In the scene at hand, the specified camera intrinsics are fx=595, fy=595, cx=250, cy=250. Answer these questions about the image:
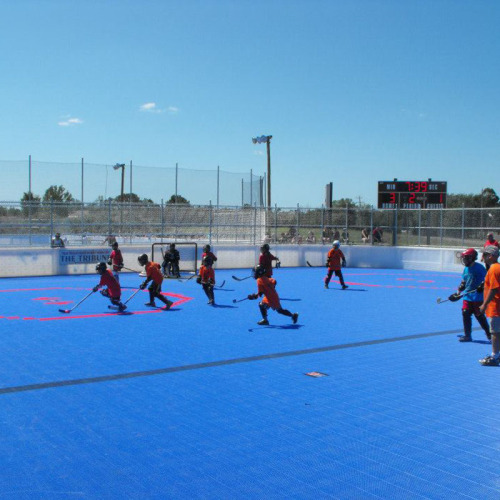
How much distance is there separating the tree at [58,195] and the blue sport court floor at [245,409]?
12.8m

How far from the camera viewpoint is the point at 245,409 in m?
6.61

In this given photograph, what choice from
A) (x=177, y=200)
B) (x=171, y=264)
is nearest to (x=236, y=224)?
(x=177, y=200)

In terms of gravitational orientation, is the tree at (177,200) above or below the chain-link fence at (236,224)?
above

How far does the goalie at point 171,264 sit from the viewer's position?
2241 centimetres

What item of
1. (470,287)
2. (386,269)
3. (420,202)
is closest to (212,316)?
(470,287)

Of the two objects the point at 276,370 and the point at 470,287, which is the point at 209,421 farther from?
the point at 470,287

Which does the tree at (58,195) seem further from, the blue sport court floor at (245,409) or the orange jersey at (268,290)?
the orange jersey at (268,290)

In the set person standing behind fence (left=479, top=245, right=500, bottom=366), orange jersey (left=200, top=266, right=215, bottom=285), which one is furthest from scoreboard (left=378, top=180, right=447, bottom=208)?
person standing behind fence (left=479, top=245, right=500, bottom=366)

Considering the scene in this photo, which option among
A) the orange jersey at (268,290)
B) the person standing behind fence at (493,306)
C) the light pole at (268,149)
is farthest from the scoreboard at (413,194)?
the person standing behind fence at (493,306)

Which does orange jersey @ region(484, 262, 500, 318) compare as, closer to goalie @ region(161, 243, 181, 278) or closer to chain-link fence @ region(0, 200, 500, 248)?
goalie @ region(161, 243, 181, 278)

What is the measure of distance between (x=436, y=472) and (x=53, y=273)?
2099cm

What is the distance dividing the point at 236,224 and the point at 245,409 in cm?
2269

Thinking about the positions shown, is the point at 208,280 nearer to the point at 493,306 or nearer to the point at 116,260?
the point at 116,260

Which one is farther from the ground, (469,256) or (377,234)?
(377,234)
